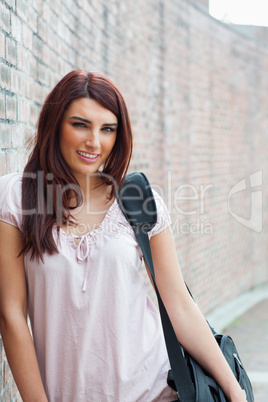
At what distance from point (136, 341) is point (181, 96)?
18.2 ft

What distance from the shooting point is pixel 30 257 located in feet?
6.29

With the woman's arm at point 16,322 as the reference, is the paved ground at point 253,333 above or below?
below

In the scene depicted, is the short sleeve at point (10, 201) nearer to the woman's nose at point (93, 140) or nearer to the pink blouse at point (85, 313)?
the pink blouse at point (85, 313)

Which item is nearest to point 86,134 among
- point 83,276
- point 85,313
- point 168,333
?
point 83,276

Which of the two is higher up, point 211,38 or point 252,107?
point 211,38

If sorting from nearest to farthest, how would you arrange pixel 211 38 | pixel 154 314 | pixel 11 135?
pixel 154 314, pixel 11 135, pixel 211 38

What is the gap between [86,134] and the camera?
205 centimetres

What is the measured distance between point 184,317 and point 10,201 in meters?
0.80

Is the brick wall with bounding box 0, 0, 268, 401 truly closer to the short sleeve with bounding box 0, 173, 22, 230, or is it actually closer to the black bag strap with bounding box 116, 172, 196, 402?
the short sleeve with bounding box 0, 173, 22, 230

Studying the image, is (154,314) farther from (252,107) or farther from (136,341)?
(252,107)

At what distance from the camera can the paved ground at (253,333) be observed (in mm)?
5805

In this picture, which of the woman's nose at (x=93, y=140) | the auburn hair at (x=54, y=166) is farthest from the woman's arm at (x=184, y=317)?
the woman's nose at (x=93, y=140)

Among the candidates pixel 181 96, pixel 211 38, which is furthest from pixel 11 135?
pixel 211 38

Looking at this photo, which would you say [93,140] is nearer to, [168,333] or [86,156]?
[86,156]
